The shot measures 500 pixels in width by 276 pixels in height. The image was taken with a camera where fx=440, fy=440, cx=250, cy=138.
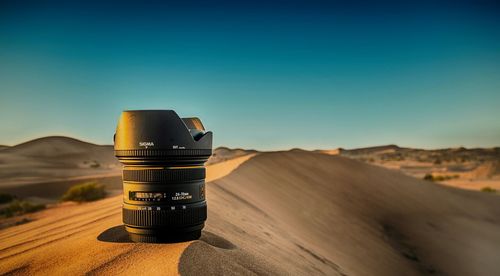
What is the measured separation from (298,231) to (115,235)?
197 inches

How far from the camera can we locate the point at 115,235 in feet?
10.9

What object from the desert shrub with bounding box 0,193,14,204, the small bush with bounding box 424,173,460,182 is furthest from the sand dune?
the small bush with bounding box 424,173,460,182

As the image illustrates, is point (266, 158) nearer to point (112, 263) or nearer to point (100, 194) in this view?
point (100, 194)

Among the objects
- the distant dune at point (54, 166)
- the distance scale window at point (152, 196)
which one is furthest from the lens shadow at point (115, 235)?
Result: the distant dune at point (54, 166)

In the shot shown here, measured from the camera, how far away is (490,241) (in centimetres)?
1134

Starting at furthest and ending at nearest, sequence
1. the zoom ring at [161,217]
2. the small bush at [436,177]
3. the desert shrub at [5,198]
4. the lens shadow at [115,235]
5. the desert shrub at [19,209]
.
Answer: the small bush at [436,177] < the desert shrub at [5,198] < the desert shrub at [19,209] < the lens shadow at [115,235] < the zoom ring at [161,217]

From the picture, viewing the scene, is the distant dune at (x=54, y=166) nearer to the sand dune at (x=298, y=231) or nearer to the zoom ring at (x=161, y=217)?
the sand dune at (x=298, y=231)

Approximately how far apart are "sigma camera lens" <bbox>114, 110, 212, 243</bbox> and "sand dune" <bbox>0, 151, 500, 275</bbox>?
169 mm

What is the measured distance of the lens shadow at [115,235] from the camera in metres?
3.18

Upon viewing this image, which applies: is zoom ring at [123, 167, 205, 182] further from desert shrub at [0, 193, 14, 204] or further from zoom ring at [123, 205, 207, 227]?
desert shrub at [0, 193, 14, 204]

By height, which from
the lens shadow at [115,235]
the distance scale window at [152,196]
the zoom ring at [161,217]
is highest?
the distance scale window at [152,196]

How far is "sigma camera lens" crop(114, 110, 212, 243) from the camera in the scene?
2840 mm

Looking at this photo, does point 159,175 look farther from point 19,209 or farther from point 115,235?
point 19,209

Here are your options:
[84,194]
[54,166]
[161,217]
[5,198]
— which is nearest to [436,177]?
[84,194]
